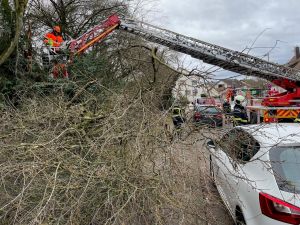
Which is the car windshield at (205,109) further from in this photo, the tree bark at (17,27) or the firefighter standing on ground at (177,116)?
the tree bark at (17,27)

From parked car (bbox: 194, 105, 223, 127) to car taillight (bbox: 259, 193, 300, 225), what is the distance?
1.03 metres

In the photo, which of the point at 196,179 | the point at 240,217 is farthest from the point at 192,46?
the point at 196,179

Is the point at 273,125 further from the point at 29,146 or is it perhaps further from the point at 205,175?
the point at 29,146

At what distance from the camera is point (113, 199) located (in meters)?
3.18

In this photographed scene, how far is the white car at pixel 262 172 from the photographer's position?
3350mm

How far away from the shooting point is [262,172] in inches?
149

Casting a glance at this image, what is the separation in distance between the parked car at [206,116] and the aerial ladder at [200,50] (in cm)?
660

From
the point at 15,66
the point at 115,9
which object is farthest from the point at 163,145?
the point at 115,9

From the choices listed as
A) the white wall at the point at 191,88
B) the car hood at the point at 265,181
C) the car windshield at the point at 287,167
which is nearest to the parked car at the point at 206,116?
the white wall at the point at 191,88

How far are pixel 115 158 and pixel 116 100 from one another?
40.9 inches

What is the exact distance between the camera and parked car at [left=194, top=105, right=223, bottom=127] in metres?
4.13

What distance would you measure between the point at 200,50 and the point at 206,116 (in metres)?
8.23

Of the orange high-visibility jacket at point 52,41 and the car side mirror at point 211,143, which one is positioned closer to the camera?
the car side mirror at point 211,143

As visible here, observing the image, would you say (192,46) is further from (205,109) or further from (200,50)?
(205,109)
